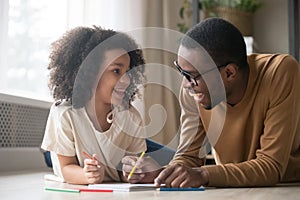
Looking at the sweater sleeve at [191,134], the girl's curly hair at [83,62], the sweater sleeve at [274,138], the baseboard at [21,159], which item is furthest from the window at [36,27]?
the sweater sleeve at [274,138]

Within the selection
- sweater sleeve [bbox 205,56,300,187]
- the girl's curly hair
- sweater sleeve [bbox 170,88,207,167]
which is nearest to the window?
the girl's curly hair

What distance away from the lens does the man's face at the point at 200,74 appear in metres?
1.42

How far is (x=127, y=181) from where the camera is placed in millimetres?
1550

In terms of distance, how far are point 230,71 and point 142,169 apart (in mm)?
375

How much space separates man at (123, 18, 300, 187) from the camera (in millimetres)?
1389

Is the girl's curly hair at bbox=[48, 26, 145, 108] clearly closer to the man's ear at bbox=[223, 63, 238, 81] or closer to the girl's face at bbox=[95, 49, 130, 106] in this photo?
the girl's face at bbox=[95, 49, 130, 106]

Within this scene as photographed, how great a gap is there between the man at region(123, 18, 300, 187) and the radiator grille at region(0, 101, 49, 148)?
104 cm

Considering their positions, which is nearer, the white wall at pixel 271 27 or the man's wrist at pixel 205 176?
the man's wrist at pixel 205 176

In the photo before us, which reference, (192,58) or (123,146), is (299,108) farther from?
(123,146)

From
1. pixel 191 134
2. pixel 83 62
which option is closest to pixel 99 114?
pixel 83 62

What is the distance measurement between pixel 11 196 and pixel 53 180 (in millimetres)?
443

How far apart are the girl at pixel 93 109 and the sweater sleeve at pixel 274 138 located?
1.09 feet

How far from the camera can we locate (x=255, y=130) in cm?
147

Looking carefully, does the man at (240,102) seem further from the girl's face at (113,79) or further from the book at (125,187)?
the girl's face at (113,79)
